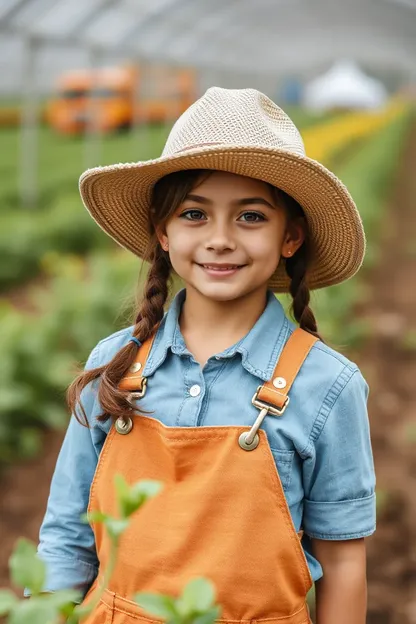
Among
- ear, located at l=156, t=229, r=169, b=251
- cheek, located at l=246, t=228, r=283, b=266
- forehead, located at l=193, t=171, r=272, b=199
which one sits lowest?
ear, located at l=156, t=229, r=169, b=251

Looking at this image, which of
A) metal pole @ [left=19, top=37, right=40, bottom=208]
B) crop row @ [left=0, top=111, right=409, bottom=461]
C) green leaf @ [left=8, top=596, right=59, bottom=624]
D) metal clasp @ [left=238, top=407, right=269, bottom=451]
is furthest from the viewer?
metal pole @ [left=19, top=37, right=40, bottom=208]

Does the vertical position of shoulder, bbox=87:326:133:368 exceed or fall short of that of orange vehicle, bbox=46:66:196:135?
it exceeds it

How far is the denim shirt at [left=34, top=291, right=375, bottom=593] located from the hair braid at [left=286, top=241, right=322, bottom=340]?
9 cm

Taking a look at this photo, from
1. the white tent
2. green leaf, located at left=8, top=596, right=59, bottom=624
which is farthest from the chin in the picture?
the white tent

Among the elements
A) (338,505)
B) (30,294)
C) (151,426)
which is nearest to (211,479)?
(151,426)

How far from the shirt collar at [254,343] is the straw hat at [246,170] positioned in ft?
0.54

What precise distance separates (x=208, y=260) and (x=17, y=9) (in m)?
8.81

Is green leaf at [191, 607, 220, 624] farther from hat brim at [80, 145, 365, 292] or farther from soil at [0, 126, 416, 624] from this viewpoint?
soil at [0, 126, 416, 624]

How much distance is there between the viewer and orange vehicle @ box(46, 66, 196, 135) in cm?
1547

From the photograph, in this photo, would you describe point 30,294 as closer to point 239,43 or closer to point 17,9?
point 17,9

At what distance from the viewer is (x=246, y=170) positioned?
1483mm

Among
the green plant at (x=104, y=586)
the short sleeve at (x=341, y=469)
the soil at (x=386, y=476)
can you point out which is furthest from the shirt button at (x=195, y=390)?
the soil at (x=386, y=476)

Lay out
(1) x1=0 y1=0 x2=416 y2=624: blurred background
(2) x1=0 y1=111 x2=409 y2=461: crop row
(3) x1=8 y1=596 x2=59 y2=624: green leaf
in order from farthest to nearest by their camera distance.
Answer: (2) x1=0 y1=111 x2=409 y2=461: crop row → (1) x1=0 y1=0 x2=416 y2=624: blurred background → (3) x1=8 y1=596 x2=59 y2=624: green leaf

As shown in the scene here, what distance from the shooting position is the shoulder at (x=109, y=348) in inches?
65.6
